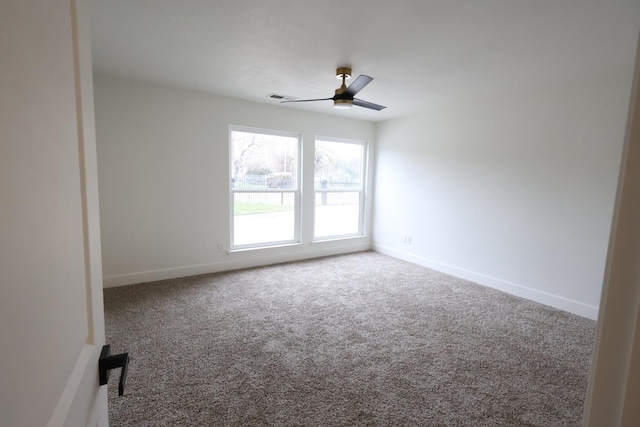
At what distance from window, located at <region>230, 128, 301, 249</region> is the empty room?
4 cm

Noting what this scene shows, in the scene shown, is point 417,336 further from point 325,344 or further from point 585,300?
point 585,300

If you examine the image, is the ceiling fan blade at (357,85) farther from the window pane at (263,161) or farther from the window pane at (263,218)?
the window pane at (263,218)

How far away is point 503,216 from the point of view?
404 cm

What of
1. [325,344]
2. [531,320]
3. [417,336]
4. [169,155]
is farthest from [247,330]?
[531,320]

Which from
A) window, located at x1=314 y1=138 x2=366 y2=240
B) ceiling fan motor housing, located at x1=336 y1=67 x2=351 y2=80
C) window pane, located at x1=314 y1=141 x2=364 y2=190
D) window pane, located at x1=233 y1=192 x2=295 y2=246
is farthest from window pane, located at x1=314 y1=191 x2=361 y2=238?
ceiling fan motor housing, located at x1=336 y1=67 x2=351 y2=80

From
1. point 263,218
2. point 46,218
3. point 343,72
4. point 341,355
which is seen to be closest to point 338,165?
point 263,218

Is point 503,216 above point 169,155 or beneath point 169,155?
beneath

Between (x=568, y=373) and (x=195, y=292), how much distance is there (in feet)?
12.1

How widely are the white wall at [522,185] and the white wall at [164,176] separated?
2.57 meters

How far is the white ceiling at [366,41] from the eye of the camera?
79.8 inches

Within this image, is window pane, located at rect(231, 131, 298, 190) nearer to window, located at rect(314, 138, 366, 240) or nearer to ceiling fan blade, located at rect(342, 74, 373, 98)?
window, located at rect(314, 138, 366, 240)

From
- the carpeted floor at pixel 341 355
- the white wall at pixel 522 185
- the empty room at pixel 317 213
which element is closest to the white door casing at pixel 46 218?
the empty room at pixel 317 213

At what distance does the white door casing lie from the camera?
0.34m

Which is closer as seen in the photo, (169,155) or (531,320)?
(531,320)
